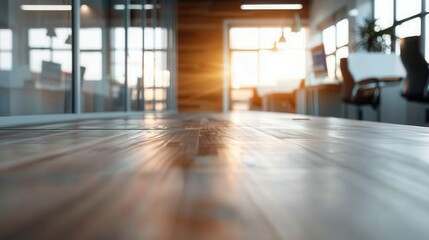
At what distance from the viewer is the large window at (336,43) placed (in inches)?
328

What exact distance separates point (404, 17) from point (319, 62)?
5.67ft

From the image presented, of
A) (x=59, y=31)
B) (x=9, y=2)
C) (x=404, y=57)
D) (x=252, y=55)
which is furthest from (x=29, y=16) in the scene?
(x=252, y=55)

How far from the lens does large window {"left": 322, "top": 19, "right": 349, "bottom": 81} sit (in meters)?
8.34

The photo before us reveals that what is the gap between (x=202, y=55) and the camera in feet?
33.3

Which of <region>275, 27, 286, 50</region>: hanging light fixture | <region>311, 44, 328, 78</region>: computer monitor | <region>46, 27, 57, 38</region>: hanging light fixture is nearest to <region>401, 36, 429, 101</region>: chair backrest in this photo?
<region>311, 44, 328, 78</region>: computer monitor

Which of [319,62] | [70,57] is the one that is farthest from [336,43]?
[70,57]

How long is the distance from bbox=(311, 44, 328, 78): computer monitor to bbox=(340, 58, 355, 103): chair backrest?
0.22 meters

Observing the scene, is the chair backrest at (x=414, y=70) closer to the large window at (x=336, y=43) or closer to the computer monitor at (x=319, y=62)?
the computer monitor at (x=319, y=62)

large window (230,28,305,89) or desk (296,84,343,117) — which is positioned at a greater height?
large window (230,28,305,89)

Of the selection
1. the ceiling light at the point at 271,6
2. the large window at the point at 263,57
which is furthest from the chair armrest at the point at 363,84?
the large window at the point at 263,57

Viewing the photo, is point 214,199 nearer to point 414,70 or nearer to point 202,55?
point 414,70

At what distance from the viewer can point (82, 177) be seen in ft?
1.12

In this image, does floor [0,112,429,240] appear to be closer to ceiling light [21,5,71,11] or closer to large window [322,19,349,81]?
ceiling light [21,5,71,11]

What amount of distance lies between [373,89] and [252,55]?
18.9 feet
